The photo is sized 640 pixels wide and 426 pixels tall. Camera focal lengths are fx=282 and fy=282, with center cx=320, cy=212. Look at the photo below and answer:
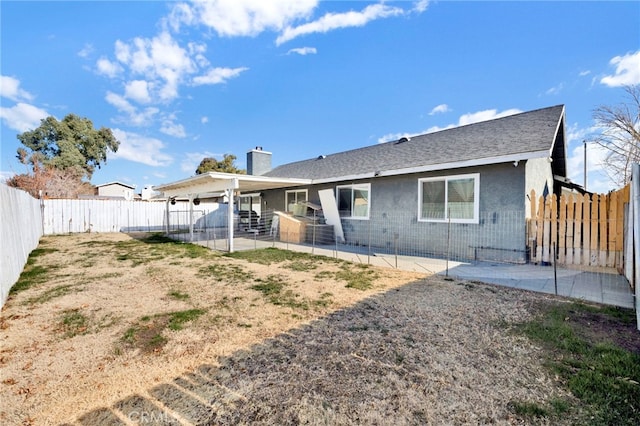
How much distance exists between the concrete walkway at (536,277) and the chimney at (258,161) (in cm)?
1316

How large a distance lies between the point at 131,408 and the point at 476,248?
27.9 feet

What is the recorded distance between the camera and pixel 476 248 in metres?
8.19

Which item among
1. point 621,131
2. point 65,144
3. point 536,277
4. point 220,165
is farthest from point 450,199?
point 65,144

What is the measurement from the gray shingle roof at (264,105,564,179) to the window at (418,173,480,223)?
66 cm

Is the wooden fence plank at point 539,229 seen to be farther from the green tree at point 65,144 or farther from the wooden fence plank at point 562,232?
the green tree at point 65,144

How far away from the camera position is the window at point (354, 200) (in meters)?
11.2

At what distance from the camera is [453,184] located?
879 centimetres

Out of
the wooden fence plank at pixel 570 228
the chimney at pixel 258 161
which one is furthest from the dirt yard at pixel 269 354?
the chimney at pixel 258 161

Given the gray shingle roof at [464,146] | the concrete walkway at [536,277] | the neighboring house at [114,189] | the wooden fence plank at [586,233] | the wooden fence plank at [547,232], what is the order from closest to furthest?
1. the concrete walkway at [536,277]
2. the wooden fence plank at [586,233]
3. the wooden fence plank at [547,232]
4. the gray shingle roof at [464,146]
5. the neighboring house at [114,189]

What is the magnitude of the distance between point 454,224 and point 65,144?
40381 mm

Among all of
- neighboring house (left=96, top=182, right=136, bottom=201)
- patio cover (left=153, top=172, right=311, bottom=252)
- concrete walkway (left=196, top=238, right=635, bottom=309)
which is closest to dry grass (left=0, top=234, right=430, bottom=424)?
concrete walkway (left=196, top=238, right=635, bottom=309)

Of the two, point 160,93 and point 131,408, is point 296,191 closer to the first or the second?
point 131,408

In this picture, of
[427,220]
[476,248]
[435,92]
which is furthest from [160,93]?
[476,248]

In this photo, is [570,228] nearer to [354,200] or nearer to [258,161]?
[354,200]
